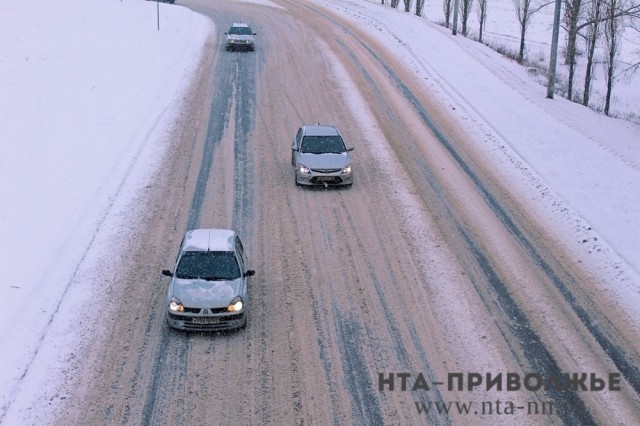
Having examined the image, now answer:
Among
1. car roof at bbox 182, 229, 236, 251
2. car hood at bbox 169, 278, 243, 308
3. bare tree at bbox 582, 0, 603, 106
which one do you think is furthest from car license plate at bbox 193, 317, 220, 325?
bare tree at bbox 582, 0, 603, 106

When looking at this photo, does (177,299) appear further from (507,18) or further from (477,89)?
(507,18)

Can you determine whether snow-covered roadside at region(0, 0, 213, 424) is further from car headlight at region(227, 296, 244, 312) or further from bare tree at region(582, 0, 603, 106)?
bare tree at region(582, 0, 603, 106)

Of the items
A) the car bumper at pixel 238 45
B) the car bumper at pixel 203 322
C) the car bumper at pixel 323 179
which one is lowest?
the car bumper at pixel 203 322

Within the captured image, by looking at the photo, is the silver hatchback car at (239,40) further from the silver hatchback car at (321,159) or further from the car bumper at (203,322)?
the car bumper at (203,322)

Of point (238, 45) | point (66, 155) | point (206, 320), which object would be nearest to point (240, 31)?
point (238, 45)

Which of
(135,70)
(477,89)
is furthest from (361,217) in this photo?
(135,70)

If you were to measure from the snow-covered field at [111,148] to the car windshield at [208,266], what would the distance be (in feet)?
7.95

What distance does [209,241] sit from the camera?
16.1 metres

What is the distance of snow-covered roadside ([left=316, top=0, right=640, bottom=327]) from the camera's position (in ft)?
62.2

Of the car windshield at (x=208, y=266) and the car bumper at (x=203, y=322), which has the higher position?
the car windshield at (x=208, y=266)

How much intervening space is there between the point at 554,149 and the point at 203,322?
55.4 ft

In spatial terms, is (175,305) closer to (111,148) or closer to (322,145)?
(322,145)

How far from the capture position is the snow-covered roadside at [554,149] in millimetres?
18953

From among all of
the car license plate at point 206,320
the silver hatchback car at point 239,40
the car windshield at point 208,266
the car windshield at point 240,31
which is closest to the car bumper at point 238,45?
the silver hatchback car at point 239,40
